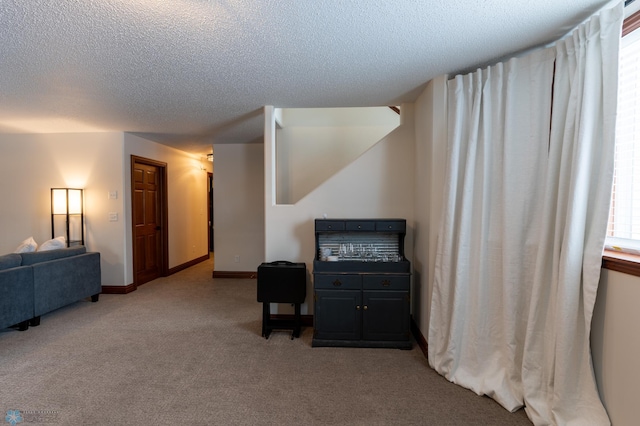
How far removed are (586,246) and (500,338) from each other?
0.91 metres

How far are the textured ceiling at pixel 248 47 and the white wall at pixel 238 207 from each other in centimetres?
216

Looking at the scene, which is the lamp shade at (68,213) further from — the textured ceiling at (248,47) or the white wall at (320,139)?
the white wall at (320,139)

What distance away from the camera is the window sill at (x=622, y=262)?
4.87 feet

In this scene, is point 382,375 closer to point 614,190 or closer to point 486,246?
point 486,246

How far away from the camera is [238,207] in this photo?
5660 millimetres

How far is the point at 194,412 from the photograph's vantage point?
6.60 feet

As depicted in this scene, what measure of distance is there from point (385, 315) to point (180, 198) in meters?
4.94

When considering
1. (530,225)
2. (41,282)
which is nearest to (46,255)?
(41,282)

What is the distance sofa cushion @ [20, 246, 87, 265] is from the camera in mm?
3430

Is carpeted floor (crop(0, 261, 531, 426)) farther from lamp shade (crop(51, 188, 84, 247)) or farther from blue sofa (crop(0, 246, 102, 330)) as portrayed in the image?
lamp shade (crop(51, 188, 84, 247))

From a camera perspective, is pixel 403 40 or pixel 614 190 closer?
pixel 614 190

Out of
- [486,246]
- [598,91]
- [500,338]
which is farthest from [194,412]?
[598,91]

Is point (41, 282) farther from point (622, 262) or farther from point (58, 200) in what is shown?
point (622, 262)

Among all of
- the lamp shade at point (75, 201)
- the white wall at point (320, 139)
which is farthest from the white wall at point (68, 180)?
the white wall at point (320, 139)
